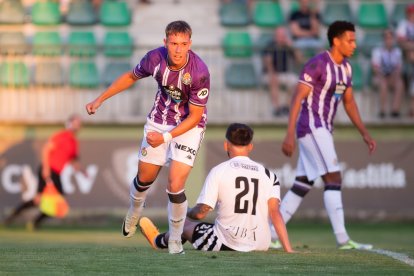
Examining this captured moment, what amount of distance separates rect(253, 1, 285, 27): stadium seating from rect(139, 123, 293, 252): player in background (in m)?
12.6

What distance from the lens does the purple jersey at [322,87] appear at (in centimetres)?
1251

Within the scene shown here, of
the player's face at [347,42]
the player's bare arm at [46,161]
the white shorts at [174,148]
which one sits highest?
the player's face at [347,42]

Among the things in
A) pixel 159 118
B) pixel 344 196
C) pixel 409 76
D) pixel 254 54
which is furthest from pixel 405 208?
pixel 159 118

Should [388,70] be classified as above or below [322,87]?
below

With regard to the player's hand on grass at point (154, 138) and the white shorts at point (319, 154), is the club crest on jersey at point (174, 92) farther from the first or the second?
the white shorts at point (319, 154)

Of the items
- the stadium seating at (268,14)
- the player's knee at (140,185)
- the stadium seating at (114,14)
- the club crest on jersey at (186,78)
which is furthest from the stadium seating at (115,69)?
the club crest on jersey at (186,78)

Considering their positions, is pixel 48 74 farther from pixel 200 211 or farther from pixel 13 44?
pixel 200 211

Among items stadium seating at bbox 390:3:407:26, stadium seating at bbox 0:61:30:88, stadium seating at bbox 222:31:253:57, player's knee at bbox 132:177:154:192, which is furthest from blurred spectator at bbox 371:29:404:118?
player's knee at bbox 132:177:154:192

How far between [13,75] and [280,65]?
542cm

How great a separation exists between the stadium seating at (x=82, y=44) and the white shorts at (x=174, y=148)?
1095cm

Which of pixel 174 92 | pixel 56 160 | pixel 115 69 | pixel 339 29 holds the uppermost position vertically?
pixel 339 29

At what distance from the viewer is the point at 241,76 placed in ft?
71.1

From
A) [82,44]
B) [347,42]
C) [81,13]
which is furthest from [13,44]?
[347,42]

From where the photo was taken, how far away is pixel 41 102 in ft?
69.1
